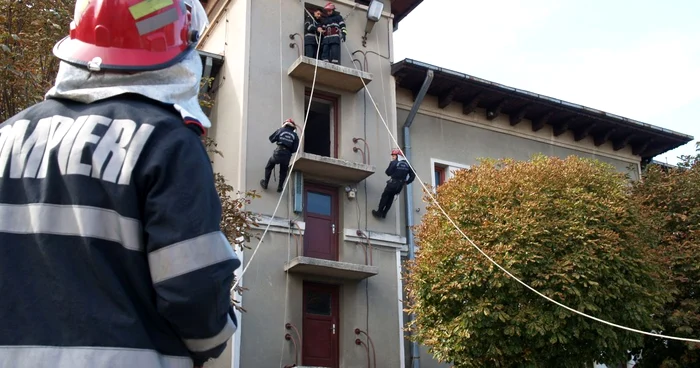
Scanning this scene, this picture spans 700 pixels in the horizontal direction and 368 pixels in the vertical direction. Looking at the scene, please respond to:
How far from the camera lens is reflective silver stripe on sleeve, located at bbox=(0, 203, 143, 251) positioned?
2.46m

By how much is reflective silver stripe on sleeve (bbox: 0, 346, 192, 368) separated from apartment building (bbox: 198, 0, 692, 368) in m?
11.2

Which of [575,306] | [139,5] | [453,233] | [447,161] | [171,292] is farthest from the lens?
[447,161]

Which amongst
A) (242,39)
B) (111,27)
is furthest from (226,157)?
(111,27)

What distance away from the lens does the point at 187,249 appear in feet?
7.89

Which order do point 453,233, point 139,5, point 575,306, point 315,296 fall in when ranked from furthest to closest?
point 315,296 → point 453,233 → point 575,306 → point 139,5

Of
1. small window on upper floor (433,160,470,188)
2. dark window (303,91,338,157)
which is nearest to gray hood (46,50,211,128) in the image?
dark window (303,91,338,157)

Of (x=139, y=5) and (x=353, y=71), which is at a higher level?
(x=353, y=71)

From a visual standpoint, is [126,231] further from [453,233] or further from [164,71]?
[453,233]

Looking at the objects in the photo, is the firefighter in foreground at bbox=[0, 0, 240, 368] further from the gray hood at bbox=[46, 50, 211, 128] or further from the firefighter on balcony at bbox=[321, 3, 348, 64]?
the firefighter on balcony at bbox=[321, 3, 348, 64]

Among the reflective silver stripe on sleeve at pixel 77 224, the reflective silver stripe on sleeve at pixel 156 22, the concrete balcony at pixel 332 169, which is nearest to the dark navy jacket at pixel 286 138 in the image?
the concrete balcony at pixel 332 169

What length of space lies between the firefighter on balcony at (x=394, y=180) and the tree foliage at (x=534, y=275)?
1880 millimetres

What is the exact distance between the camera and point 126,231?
2.47 metres

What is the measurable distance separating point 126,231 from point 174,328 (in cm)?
35

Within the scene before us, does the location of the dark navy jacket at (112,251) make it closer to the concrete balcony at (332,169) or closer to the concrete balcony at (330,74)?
the concrete balcony at (332,169)
